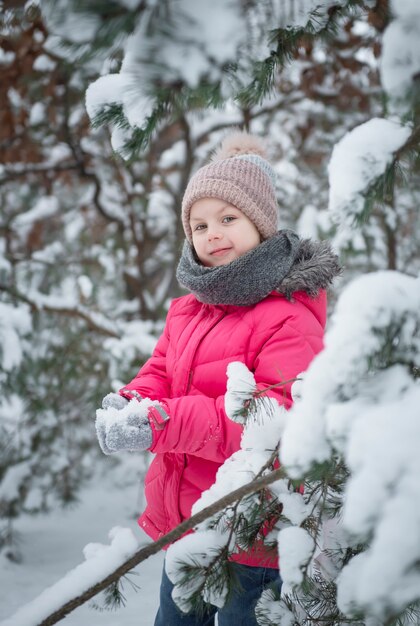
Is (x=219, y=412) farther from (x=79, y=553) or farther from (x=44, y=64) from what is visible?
(x=44, y=64)

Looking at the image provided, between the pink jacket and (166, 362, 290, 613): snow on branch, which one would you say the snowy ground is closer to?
the pink jacket

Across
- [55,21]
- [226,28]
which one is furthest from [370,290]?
[55,21]

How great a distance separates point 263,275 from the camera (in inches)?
59.9

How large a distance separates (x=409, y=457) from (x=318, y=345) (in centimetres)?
80

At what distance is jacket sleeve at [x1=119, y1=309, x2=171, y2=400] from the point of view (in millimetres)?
1645

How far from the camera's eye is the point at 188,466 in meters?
1.58

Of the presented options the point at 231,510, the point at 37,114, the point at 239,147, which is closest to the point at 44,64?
the point at 37,114

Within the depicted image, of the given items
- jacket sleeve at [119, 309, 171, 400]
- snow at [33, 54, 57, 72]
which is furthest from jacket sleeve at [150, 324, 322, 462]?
snow at [33, 54, 57, 72]

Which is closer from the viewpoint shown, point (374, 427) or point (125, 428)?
point (374, 427)

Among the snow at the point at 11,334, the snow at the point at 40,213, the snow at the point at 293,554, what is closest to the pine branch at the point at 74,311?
the snow at the point at 11,334

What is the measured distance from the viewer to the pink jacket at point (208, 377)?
4.58 ft

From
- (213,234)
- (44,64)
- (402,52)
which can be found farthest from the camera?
(44,64)

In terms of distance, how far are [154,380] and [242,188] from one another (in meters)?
0.68

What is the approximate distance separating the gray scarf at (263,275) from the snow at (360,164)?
525 mm
